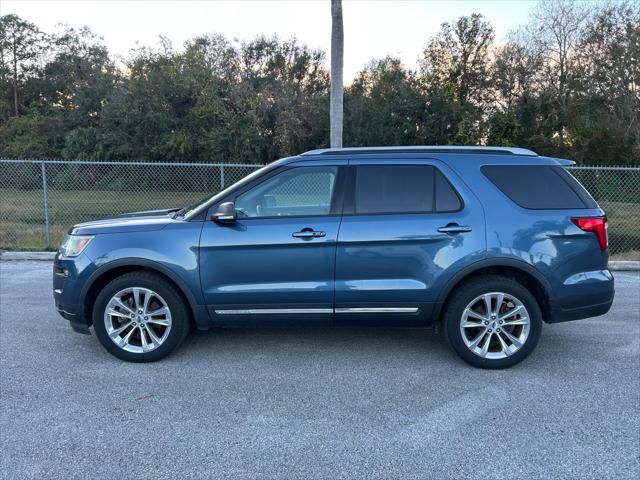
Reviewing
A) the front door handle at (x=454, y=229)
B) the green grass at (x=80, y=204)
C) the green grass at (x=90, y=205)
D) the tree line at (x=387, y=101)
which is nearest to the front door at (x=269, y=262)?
the front door handle at (x=454, y=229)

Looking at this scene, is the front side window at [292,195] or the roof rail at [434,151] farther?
the roof rail at [434,151]

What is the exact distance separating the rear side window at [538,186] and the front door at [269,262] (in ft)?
4.58

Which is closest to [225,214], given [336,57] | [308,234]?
[308,234]

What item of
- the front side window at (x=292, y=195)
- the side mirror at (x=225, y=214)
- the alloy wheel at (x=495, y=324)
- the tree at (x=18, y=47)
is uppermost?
the tree at (x=18, y=47)

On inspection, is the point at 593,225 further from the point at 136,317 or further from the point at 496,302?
the point at 136,317

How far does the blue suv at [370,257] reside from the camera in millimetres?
4395

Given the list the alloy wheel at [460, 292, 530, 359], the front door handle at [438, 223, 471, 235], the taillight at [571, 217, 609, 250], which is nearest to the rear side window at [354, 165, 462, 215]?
the front door handle at [438, 223, 471, 235]

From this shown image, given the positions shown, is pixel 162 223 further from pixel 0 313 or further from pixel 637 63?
pixel 637 63

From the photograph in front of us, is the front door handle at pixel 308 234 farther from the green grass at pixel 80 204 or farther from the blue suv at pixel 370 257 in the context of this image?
the green grass at pixel 80 204

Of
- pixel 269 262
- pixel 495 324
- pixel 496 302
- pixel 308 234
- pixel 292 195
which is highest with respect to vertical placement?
pixel 292 195

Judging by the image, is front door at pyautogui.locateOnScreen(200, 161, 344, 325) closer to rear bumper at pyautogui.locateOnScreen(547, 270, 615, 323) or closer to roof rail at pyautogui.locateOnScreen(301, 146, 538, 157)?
roof rail at pyautogui.locateOnScreen(301, 146, 538, 157)

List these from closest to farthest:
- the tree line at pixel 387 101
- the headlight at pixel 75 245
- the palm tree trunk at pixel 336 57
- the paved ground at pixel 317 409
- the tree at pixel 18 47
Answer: the paved ground at pixel 317 409
the headlight at pixel 75 245
the palm tree trunk at pixel 336 57
the tree line at pixel 387 101
the tree at pixel 18 47

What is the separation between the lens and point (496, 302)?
4465mm

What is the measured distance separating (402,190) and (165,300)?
2.24 meters
